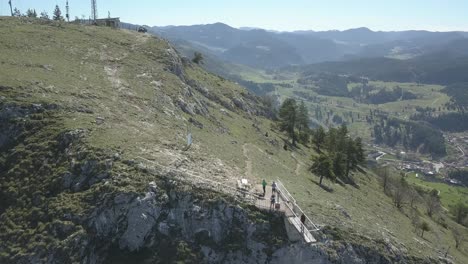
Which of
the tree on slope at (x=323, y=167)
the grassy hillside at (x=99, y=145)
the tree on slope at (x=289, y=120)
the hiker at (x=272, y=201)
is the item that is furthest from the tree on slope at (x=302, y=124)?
the hiker at (x=272, y=201)

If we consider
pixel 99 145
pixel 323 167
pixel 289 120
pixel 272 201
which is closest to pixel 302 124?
pixel 289 120

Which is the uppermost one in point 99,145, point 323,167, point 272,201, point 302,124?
point 99,145

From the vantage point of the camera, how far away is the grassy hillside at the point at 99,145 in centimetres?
3969

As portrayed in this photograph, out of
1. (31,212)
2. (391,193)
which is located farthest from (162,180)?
(391,193)

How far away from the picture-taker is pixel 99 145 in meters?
44.7

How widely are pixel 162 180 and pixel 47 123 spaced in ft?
61.9

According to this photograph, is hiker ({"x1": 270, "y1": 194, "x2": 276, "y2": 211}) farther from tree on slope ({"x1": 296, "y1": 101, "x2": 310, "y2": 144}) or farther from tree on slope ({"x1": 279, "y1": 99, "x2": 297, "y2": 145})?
tree on slope ({"x1": 296, "y1": 101, "x2": 310, "y2": 144})

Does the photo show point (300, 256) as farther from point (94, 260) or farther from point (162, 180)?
point (94, 260)

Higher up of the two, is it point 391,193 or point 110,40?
point 110,40

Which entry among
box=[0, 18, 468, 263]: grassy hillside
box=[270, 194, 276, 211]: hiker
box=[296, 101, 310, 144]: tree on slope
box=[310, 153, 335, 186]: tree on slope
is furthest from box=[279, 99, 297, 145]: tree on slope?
box=[270, 194, 276, 211]: hiker

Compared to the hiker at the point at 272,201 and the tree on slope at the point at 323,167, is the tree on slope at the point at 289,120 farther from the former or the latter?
the hiker at the point at 272,201

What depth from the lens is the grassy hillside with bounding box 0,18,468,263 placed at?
39688 millimetres

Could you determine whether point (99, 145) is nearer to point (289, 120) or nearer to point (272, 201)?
point (272, 201)

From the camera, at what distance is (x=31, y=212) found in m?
39.4
